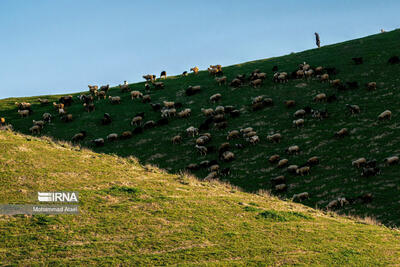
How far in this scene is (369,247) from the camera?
1509cm

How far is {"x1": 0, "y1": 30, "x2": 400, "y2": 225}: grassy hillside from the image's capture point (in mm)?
29031

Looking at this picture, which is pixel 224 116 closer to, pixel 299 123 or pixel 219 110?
pixel 219 110

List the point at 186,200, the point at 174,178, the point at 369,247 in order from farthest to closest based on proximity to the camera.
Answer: the point at 174,178 → the point at 186,200 → the point at 369,247

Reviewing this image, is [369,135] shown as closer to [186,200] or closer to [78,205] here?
[186,200]

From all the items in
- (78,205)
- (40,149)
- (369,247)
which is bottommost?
(369,247)

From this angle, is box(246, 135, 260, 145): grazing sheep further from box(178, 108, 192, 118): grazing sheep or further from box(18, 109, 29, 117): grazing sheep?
box(18, 109, 29, 117): grazing sheep

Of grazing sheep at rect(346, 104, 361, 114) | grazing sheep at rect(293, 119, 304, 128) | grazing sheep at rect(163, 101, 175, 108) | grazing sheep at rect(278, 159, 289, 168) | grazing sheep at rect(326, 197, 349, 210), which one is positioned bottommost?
grazing sheep at rect(326, 197, 349, 210)

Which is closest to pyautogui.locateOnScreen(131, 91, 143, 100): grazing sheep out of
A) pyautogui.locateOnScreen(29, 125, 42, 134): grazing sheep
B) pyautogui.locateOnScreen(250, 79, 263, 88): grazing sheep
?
pyautogui.locateOnScreen(29, 125, 42, 134): grazing sheep

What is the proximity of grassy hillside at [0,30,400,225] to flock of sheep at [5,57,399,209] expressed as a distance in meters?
0.61

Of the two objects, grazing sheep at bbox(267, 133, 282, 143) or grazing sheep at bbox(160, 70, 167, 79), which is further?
grazing sheep at bbox(160, 70, 167, 79)

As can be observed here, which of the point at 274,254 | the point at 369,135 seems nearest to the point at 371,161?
the point at 369,135

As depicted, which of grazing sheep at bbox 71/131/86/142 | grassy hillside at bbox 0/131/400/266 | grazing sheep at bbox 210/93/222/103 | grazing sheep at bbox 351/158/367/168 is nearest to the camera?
grassy hillside at bbox 0/131/400/266

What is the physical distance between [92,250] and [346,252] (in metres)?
8.87

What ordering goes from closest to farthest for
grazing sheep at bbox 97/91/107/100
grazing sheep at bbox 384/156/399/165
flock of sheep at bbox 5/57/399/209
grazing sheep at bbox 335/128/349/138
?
1. grazing sheep at bbox 384/156/399/165
2. flock of sheep at bbox 5/57/399/209
3. grazing sheep at bbox 335/128/349/138
4. grazing sheep at bbox 97/91/107/100
